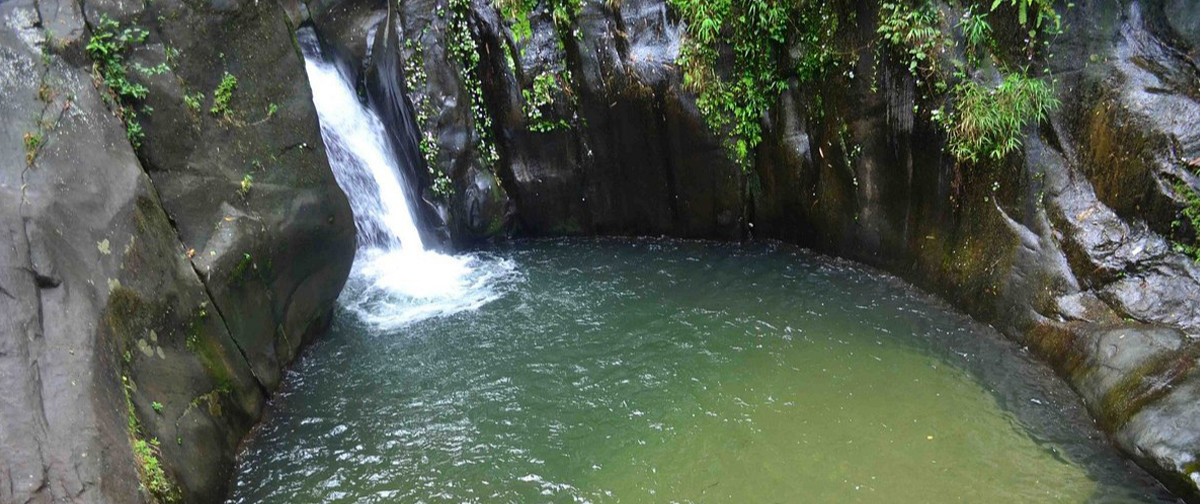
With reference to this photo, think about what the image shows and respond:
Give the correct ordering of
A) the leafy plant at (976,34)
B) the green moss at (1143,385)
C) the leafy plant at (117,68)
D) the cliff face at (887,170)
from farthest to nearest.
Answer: the leafy plant at (976,34) < the cliff face at (887,170) < the leafy plant at (117,68) < the green moss at (1143,385)

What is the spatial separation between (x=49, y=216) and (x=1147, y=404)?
7.10 metres

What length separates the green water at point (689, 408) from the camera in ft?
16.1

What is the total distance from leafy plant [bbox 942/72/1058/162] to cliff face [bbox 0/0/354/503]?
18.7 feet

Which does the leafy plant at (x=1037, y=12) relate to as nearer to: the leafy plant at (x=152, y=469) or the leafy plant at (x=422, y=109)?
the leafy plant at (x=422, y=109)

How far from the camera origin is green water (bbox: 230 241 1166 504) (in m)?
4.92

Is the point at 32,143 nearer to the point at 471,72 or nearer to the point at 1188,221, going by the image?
the point at 471,72

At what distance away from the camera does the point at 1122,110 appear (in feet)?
18.0

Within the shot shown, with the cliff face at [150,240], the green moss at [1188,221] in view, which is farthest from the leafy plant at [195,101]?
the green moss at [1188,221]

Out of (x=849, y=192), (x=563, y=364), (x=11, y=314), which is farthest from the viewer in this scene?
(x=849, y=192)

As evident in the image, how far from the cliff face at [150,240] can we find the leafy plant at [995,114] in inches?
225

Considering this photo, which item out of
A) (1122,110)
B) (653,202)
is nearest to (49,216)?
(653,202)

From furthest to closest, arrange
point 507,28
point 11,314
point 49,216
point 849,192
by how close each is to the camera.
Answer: point 507,28 < point 849,192 < point 49,216 < point 11,314

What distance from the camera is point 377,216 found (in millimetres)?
9203

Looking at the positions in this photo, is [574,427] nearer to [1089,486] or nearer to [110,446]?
[110,446]
